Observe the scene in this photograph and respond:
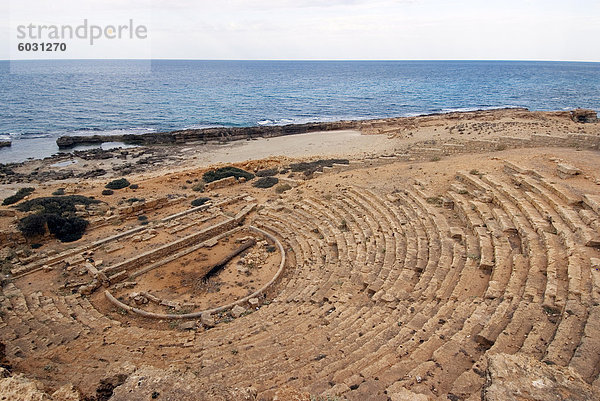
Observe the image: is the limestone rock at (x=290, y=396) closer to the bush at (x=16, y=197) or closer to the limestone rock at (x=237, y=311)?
the limestone rock at (x=237, y=311)

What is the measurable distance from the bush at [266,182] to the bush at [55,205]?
10910 mm

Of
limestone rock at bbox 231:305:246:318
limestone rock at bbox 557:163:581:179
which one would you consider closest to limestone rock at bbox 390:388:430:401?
limestone rock at bbox 231:305:246:318

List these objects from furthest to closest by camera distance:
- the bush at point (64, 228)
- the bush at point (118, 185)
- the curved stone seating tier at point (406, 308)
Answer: the bush at point (118, 185), the bush at point (64, 228), the curved stone seating tier at point (406, 308)

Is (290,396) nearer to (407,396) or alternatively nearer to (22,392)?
(407,396)

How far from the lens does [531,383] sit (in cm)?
522

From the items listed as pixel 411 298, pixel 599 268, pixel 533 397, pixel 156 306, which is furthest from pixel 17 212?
pixel 599 268

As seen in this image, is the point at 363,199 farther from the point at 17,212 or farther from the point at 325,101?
the point at 325,101

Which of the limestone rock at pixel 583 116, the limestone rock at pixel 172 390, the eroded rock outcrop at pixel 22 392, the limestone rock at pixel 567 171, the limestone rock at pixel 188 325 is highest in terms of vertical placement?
the limestone rock at pixel 583 116

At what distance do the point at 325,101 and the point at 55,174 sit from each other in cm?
6227

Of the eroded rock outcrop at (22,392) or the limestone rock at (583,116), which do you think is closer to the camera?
the eroded rock outcrop at (22,392)

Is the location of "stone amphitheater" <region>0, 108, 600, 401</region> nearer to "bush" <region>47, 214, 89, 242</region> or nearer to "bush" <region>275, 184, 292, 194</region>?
"bush" <region>47, 214, 89, 242</region>

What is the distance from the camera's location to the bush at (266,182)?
2536cm

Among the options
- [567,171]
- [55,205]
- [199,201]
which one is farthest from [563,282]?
[55,205]

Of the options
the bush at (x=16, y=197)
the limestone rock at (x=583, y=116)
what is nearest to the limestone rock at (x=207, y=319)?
the bush at (x=16, y=197)
